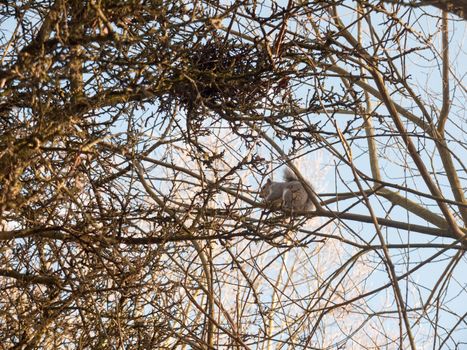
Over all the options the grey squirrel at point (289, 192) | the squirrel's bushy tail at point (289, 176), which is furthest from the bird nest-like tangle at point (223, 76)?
the squirrel's bushy tail at point (289, 176)

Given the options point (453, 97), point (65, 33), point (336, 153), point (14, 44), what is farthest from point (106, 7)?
point (453, 97)

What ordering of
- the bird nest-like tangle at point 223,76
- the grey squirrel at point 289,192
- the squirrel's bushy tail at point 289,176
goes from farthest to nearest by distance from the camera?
1. the squirrel's bushy tail at point 289,176
2. the grey squirrel at point 289,192
3. the bird nest-like tangle at point 223,76

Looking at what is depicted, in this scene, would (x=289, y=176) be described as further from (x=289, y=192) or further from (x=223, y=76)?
(x=223, y=76)

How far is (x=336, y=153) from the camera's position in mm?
2014

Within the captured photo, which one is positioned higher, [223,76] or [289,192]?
[289,192]

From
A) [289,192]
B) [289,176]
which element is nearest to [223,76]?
[289,192]

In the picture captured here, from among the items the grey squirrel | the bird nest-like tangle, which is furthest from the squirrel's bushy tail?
the bird nest-like tangle

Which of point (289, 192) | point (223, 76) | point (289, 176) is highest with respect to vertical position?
point (289, 176)

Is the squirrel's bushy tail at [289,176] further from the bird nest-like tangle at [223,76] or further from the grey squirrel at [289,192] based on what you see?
the bird nest-like tangle at [223,76]

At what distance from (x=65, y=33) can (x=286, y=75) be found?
2.58 ft

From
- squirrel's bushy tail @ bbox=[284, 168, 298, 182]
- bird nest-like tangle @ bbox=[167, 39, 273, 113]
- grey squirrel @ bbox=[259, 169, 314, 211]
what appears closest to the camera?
bird nest-like tangle @ bbox=[167, 39, 273, 113]

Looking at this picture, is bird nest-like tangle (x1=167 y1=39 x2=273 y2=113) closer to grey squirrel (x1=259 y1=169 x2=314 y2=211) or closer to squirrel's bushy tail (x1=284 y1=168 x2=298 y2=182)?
grey squirrel (x1=259 y1=169 x2=314 y2=211)

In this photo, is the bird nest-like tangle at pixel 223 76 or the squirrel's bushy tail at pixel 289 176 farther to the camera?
the squirrel's bushy tail at pixel 289 176

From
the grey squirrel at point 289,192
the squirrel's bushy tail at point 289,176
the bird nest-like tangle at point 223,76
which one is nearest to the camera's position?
the bird nest-like tangle at point 223,76
